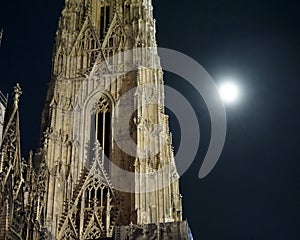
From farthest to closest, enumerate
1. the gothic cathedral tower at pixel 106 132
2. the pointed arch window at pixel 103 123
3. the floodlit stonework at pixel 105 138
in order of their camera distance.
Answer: the pointed arch window at pixel 103 123 < the gothic cathedral tower at pixel 106 132 < the floodlit stonework at pixel 105 138

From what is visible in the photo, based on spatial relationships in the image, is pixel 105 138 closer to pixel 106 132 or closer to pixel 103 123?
pixel 106 132

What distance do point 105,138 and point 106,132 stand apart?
375 mm

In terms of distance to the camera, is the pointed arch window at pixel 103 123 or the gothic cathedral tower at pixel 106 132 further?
the pointed arch window at pixel 103 123

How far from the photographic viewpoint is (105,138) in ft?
104

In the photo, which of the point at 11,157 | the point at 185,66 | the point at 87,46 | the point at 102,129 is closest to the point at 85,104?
the point at 102,129

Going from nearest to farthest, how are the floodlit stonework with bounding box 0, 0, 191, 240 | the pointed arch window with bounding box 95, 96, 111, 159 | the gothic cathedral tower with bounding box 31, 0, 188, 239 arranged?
the floodlit stonework with bounding box 0, 0, 191, 240
the gothic cathedral tower with bounding box 31, 0, 188, 239
the pointed arch window with bounding box 95, 96, 111, 159

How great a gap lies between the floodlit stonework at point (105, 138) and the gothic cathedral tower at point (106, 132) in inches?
2.0

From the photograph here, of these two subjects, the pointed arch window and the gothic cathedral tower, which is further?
the pointed arch window

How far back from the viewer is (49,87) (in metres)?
33.2

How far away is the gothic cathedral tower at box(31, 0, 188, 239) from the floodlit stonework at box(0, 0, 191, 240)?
0.05 m

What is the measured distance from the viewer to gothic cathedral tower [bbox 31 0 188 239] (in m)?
27.6

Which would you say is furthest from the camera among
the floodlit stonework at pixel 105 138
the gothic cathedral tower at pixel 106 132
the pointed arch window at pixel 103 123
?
the pointed arch window at pixel 103 123

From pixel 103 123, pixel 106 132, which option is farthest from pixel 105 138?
pixel 103 123

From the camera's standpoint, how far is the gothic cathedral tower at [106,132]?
90.6 feet
